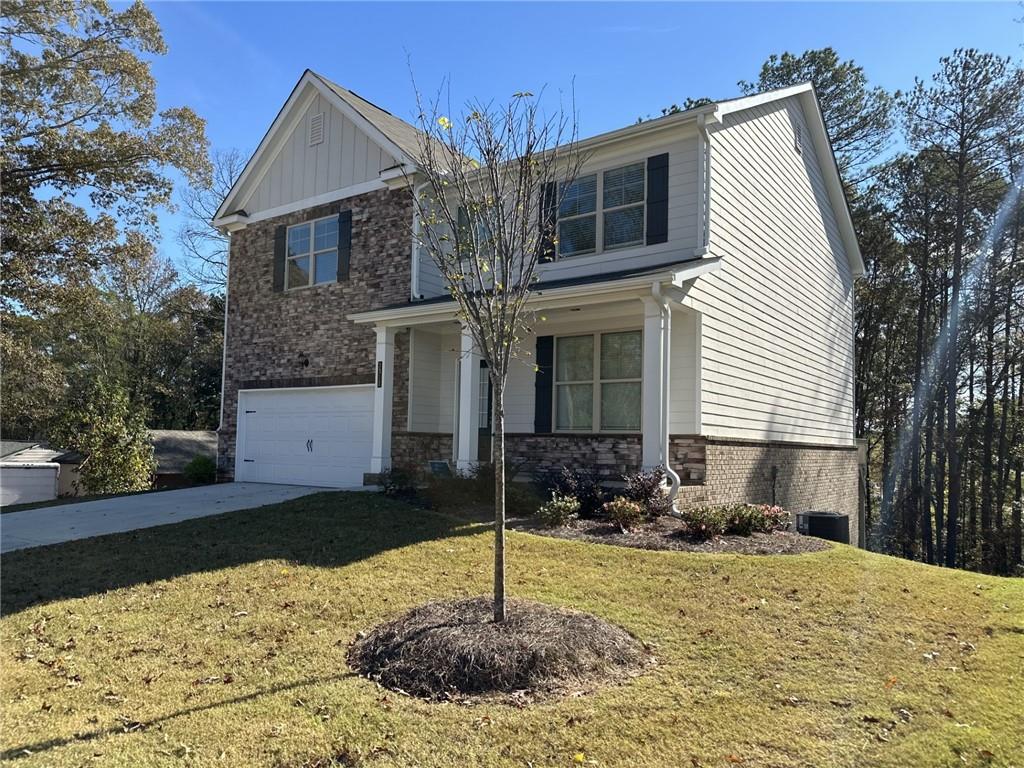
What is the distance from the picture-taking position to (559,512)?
8.98 metres

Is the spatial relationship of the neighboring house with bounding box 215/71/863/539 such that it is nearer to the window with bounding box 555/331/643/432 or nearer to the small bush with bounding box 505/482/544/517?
the window with bounding box 555/331/643/432

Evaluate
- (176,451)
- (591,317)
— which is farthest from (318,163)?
(176,451)

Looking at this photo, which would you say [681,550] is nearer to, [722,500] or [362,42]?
[722,500]

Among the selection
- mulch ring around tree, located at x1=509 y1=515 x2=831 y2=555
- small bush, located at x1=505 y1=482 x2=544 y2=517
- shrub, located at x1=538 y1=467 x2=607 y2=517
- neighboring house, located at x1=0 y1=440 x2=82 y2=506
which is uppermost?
shrub, located at x1=538 y1=467 x2=607 y2=517

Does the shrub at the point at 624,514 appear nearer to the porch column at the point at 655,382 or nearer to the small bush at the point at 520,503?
the porch column at the point at 655,382

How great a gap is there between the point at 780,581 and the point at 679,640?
1.96 m

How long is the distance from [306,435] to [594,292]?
7.50 metres

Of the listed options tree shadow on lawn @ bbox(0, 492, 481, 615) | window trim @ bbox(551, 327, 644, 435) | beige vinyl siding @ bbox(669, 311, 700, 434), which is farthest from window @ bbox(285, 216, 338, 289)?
beige vinyl siding @ bbox(669, 311, 700, 434)

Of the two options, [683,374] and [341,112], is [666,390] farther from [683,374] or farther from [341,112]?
[341,112]

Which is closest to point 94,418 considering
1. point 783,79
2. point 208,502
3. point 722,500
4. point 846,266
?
point 208,502

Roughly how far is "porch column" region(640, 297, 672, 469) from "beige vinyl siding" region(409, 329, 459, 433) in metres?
4.63

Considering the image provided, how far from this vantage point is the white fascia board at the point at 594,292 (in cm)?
971

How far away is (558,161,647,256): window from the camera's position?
11.7 m

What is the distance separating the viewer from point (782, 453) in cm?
1391
